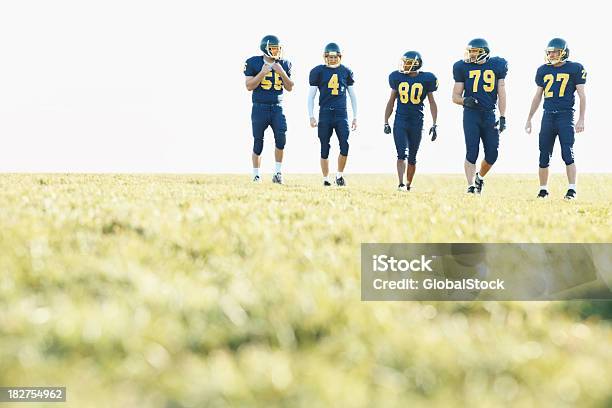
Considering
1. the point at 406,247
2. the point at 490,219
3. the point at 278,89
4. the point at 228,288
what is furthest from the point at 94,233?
the point at 278,89

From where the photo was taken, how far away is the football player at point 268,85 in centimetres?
1176

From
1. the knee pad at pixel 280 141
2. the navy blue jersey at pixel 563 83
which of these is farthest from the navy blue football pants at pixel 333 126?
the navy blue jersey at pixel 563 83

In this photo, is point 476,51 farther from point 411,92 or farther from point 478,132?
point 478,132

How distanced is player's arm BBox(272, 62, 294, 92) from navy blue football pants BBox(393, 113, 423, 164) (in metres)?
2.29

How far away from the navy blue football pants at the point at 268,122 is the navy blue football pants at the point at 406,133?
237 centimetres

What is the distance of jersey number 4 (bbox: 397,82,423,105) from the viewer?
11438 mm

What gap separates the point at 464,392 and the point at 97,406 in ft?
3.03

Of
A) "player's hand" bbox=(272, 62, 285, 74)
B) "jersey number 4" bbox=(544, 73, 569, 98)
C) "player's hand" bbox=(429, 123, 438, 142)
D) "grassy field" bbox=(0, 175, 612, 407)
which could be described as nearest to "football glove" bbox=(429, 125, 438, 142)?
"player's hand" bbox=(429, 123, 438, 142)

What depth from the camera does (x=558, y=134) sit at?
10.8 m

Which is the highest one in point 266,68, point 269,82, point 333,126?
point 266,68

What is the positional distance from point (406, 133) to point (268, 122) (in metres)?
2.89

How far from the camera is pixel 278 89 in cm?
1193

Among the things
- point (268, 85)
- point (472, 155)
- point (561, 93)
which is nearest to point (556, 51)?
point (561, 93)

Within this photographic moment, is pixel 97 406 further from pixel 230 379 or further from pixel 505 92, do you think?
pixel 505 92
